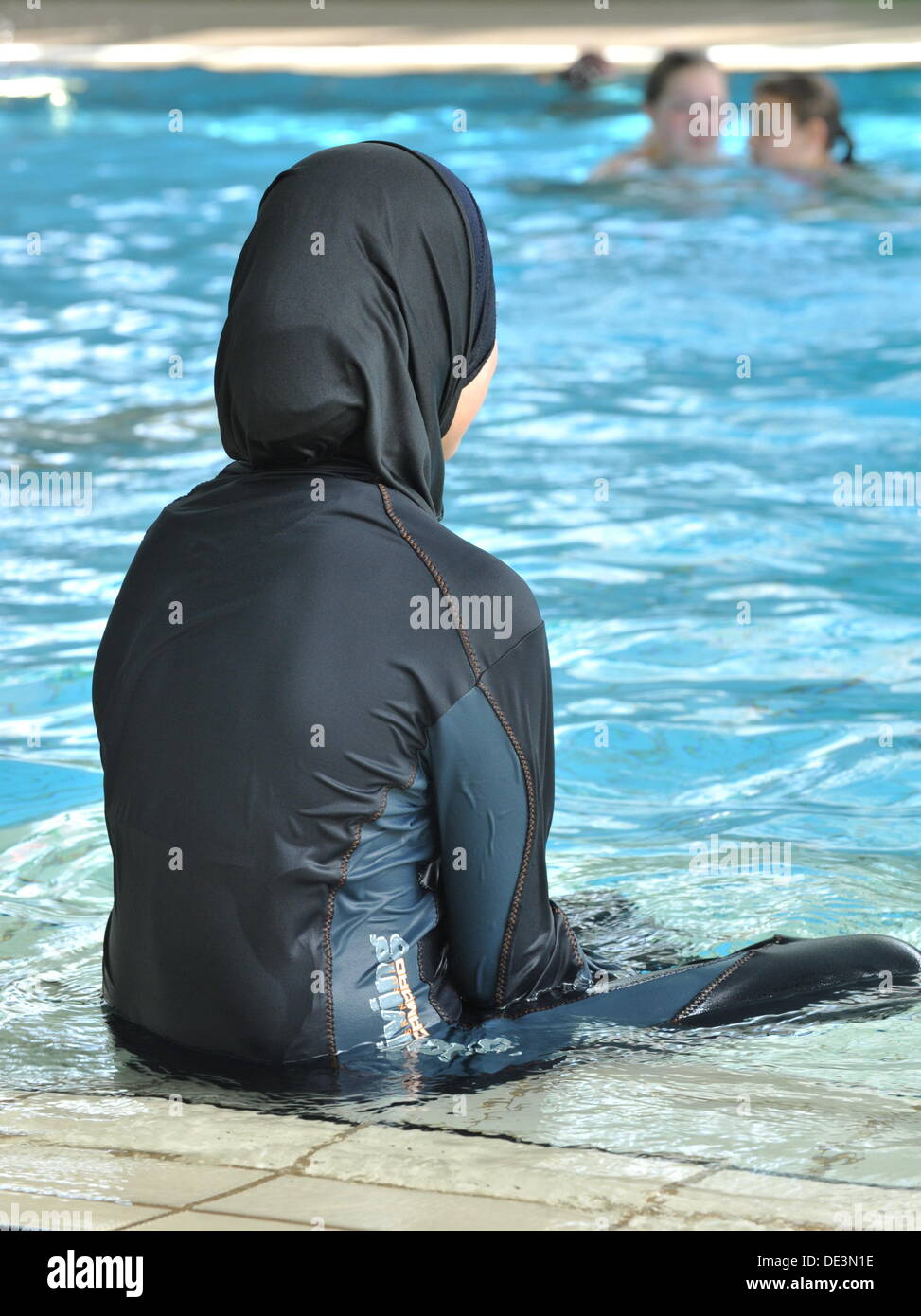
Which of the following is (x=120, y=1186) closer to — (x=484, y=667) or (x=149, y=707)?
(x=149, y=707)

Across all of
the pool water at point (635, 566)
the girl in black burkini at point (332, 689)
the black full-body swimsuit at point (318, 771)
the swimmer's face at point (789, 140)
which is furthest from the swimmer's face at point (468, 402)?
the swimmer's face at point (789, 140)

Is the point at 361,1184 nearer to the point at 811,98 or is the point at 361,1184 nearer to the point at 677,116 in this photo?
the point at 811,98

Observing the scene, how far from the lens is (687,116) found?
39.7ft

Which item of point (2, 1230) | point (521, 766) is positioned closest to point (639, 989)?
point (521, 766)

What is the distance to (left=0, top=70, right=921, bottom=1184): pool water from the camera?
242 centimetres

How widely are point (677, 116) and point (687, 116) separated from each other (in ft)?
0.27

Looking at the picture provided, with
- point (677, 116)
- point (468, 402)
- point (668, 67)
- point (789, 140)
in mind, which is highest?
point (668, 67)

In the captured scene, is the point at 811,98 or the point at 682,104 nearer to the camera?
the point at 811,98

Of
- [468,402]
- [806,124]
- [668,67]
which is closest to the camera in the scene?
[468,402]

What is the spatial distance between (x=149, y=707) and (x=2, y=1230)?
71 centimetres

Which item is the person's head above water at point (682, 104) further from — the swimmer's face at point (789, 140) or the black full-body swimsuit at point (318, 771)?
the black full-body swimsuit at point (318, 771)

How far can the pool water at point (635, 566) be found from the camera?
2422mm

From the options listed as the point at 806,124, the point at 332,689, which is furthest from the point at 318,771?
the point at 806,124
